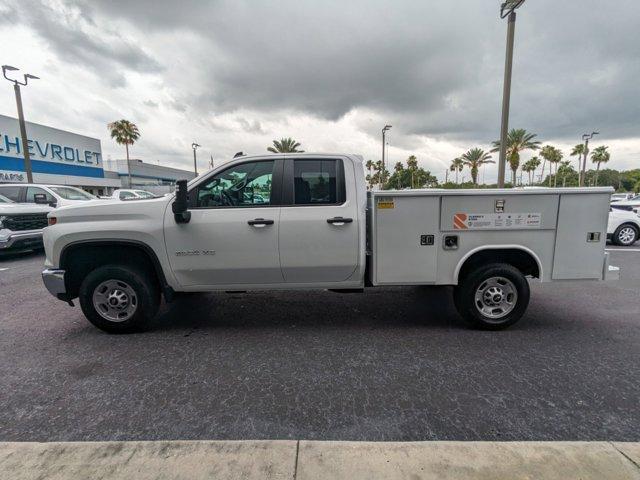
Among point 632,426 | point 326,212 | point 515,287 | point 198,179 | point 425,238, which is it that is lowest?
point 632,426

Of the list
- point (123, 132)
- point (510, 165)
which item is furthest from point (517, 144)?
point (123, 132)

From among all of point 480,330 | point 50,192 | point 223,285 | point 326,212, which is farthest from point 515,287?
point 50,192

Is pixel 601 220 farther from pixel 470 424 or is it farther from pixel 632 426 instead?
pixel 470 424

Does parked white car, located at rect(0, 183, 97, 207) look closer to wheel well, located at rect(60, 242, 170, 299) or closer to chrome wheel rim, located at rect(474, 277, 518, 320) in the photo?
wheel well, located at rect(60, 242, 170, 299)

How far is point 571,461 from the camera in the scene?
2104mm

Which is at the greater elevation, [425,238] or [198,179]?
[198,179]

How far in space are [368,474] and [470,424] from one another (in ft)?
2.97

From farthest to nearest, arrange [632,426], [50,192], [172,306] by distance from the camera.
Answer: [50,192]
[172,306]
[632,426]

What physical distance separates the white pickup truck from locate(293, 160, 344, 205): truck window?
11 millimetres

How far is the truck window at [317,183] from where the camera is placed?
3.92 meters

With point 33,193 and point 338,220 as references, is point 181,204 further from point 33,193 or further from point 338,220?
point 33,193

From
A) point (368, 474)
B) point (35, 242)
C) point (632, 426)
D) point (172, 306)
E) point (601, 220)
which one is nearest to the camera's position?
point (368, 474)

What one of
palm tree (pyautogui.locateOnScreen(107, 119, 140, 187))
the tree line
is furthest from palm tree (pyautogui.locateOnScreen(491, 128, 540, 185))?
palm tree (pyautogui.locateOnScreen(107, 119, 140, 187))

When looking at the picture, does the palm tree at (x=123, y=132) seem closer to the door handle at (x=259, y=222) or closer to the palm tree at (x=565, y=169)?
the door handle at (x=259, y=222)
